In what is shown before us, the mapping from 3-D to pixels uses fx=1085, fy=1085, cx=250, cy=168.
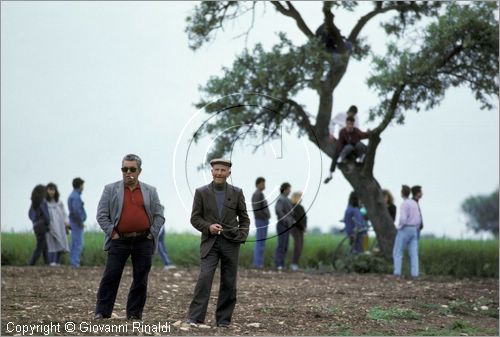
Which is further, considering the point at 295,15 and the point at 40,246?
the point at 295,15

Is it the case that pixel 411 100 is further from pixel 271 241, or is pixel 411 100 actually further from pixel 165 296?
pixel 165 296

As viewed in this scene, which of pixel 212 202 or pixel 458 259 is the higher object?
pixel 458 259

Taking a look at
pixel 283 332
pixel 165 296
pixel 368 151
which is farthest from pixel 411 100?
pixel 283 332

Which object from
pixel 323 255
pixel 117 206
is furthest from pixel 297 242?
pixel 117 206

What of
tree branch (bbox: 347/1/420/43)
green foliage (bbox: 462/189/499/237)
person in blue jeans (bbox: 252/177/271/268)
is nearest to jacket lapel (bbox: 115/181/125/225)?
person in blue jeans (bbox: 252/177/271/268)

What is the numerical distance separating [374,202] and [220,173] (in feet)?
46.2

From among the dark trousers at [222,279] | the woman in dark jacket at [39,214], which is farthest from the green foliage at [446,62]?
the dark trousers at [222,279]

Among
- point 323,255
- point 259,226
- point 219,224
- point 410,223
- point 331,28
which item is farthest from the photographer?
point 323,255

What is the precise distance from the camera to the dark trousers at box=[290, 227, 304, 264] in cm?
2280

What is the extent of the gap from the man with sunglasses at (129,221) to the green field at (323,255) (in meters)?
12.4

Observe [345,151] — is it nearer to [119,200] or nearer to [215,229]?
[215,229]

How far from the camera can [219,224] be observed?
10.5m

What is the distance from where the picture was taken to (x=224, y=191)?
10484 millimetres

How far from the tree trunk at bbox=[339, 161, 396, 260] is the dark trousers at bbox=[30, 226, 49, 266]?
668 centimetres
